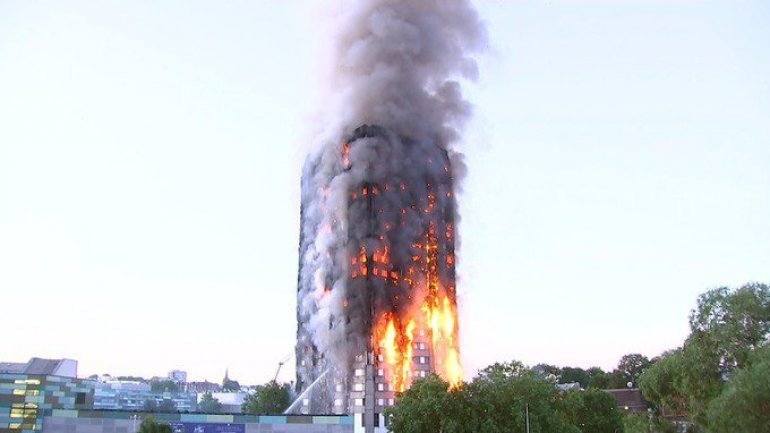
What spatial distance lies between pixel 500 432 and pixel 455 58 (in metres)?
102

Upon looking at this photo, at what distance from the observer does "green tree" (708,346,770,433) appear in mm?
44406

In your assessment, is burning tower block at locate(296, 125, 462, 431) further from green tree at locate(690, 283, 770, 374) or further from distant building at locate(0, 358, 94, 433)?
green tree at locate(690, 283, 770, 374)

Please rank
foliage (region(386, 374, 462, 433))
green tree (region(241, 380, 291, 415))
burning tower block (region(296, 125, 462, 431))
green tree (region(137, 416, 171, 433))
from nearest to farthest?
1. green tree (region(137, 416, 171, 433))
2. foliage (region(386, 374, 462, 433))
3. burning tower block (region(296, 125, 462, 431))
4. green tree (region(241, 380, 291, 415))

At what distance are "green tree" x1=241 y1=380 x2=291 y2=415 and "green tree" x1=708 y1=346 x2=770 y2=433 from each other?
125782mm

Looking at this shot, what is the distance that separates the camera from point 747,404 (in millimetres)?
44906

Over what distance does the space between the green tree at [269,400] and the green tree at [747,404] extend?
413 ft

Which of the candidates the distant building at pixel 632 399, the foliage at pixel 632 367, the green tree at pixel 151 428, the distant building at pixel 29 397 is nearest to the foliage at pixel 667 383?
the green tree at pixel 151 428

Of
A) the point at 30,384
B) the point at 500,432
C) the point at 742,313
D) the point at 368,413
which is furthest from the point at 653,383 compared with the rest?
the point at 30,384

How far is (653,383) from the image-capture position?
56.9m

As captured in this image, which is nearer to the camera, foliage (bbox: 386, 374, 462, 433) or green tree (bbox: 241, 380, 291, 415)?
foliage (bbox: 386, 374, 462, 433)

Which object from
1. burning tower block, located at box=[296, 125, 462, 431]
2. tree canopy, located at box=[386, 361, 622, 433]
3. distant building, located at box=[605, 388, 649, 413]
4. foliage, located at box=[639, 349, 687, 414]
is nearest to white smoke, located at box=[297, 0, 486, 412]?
burning tower block, located at box=[296, 125, 462, 431]

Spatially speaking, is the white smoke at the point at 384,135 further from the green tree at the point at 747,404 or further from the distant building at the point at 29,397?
the green tree at the point at 747,404

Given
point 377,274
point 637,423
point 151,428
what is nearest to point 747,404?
point 637,423

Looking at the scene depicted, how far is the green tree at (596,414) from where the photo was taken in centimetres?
10614
